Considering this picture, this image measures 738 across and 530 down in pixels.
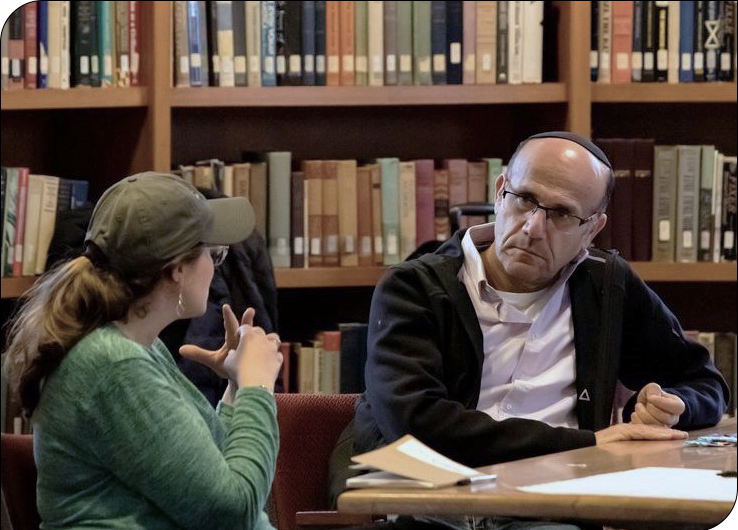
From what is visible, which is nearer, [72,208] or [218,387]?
[218,387]

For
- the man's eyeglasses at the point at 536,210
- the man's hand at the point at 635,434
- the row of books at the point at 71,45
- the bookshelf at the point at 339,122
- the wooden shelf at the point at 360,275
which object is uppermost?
the row of books at the point at 71,45

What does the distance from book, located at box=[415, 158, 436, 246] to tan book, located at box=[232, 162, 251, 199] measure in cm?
49

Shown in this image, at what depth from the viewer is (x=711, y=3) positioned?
3799 mm

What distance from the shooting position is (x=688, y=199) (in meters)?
3.81

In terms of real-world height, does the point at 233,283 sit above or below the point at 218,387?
above


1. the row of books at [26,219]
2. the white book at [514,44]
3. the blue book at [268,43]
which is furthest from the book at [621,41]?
the row of books at [26,219]

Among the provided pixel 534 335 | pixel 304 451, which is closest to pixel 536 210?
pixel 534 335

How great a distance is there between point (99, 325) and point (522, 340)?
3.00 feet

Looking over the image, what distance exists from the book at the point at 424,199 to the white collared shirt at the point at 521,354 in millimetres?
1280

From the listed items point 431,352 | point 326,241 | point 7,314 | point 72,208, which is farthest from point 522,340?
point 7,314

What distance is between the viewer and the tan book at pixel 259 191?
3668mm

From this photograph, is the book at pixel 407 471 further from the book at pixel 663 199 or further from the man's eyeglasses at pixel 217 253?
the book at pixel 663 199

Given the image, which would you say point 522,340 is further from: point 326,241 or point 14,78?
point 14,78

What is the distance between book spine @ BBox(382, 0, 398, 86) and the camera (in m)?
3.68
